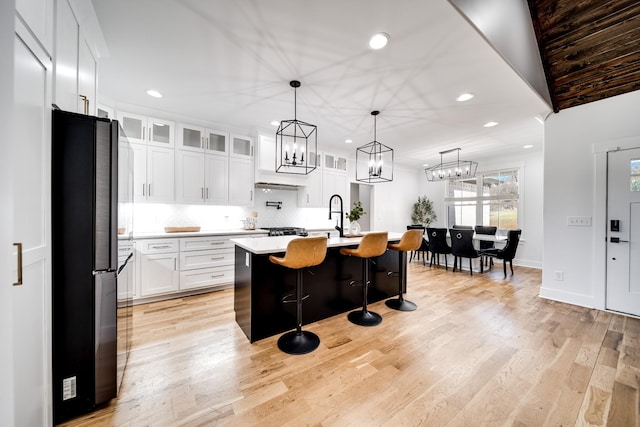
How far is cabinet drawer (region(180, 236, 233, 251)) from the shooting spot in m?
3.47

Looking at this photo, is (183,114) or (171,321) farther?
(183,114)

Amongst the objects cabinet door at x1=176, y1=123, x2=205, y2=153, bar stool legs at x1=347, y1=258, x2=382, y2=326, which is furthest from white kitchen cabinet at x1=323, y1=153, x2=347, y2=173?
bar stool legs at x1=347, y1=258, x2=382, y2=326

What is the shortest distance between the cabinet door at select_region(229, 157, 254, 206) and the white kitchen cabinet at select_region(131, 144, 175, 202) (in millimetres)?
881

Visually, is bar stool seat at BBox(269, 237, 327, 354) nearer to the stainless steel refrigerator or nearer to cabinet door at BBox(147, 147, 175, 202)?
the stainless steel refrigerator

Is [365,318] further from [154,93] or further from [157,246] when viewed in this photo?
[154,93]

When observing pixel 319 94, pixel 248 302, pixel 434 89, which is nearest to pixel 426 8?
pixel 434 89

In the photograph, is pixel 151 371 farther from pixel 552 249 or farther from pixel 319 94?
pixel 552 249

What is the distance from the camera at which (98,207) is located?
140cm

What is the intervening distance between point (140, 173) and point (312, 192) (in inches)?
116

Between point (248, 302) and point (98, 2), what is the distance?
2601mm

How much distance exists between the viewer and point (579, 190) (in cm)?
323

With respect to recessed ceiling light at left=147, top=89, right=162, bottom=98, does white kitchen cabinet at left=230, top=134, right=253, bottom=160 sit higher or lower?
lower

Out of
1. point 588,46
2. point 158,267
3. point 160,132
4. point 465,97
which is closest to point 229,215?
point 158,267

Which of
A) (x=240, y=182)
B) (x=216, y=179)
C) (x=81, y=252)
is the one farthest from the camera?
(x=240, y=182)
